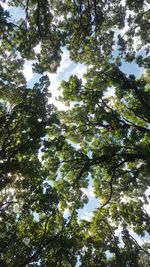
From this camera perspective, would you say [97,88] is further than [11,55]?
Yes

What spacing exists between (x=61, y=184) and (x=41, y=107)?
520 cm

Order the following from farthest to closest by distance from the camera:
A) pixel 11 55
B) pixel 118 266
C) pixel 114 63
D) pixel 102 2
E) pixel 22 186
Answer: pixel 118 266 → pixel 114 63 → pixel 11 55 → pixel 22 186 → pixel 102 2

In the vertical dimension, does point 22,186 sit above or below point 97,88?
below

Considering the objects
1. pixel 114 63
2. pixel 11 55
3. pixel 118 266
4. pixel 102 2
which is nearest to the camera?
pixel 102 2

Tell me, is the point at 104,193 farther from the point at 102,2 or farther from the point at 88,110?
the point at 102,2

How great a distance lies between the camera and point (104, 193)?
65.3 feet

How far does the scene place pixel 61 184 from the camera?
715 inches

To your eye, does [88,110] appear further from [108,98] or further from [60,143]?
[60,143]

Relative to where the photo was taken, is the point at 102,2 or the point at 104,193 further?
the point at 104,193

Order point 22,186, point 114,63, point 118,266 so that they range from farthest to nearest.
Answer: point 118,266 < point 114,63 < point 22,186

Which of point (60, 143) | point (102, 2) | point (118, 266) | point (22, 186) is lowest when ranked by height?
point (118, 266)

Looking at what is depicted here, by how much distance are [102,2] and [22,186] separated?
1097 cm

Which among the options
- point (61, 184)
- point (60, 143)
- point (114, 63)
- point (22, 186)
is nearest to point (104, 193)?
point (61, 184)

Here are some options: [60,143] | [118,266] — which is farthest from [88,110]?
[118,266]
